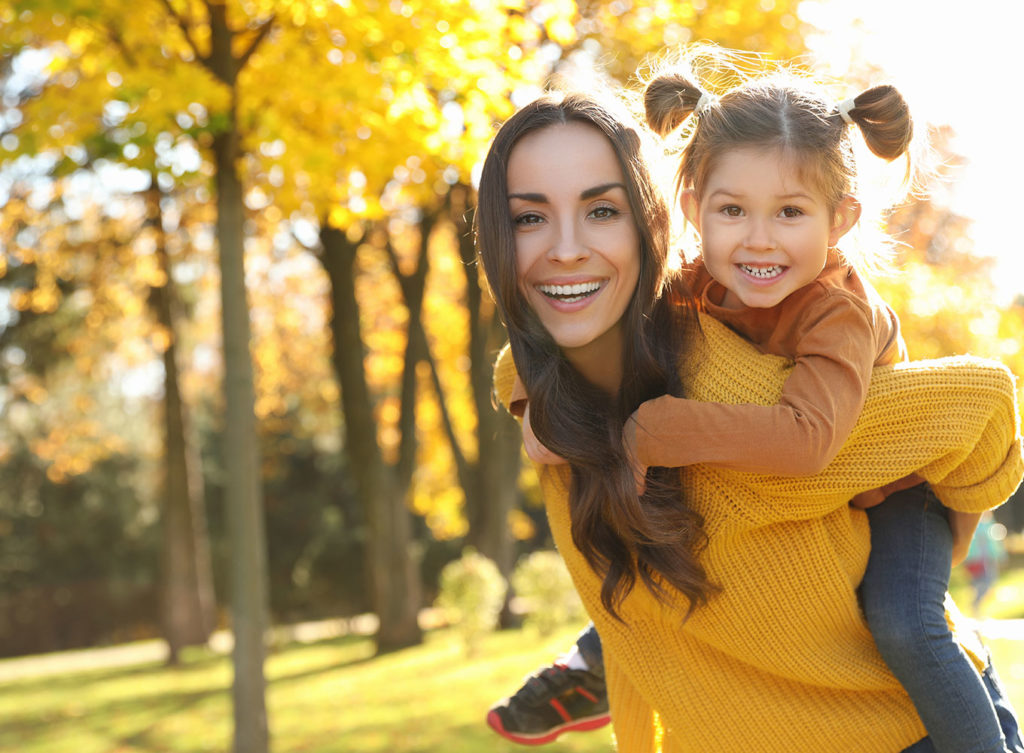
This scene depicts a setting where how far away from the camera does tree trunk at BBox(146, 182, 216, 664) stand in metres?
14.7

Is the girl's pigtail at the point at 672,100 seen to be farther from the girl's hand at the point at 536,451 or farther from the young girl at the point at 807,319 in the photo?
the girl's hand at the point at 536,451

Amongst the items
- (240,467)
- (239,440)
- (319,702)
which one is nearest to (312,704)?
(319,702)

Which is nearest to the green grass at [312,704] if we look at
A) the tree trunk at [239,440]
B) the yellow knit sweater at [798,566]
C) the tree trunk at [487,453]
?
the tree trunk at [487,453]

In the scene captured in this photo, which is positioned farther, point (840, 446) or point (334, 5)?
point (334, 5)

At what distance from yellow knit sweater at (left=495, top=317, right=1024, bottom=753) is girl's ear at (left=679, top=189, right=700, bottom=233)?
22 cm

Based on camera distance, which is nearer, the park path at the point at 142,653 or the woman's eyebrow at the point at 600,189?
the woman's eyebrow at the point at 600,189

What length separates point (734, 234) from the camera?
6.93ft

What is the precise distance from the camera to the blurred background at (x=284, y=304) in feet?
19.3

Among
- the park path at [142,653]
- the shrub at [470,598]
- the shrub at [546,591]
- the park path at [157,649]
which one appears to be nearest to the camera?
the shrub at [470,598]

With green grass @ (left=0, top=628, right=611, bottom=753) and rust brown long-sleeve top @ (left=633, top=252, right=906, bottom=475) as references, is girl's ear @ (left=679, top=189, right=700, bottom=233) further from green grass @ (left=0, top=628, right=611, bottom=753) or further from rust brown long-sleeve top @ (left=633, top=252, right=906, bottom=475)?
green grass @ (left=0, top=628, right=611, bottom=753)

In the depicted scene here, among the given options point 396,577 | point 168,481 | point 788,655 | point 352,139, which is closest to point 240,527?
point 352,139

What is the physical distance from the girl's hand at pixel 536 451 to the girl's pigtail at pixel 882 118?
0.89 metres

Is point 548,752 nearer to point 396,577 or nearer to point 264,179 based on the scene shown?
point 264,179

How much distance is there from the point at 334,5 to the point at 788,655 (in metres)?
4.38
